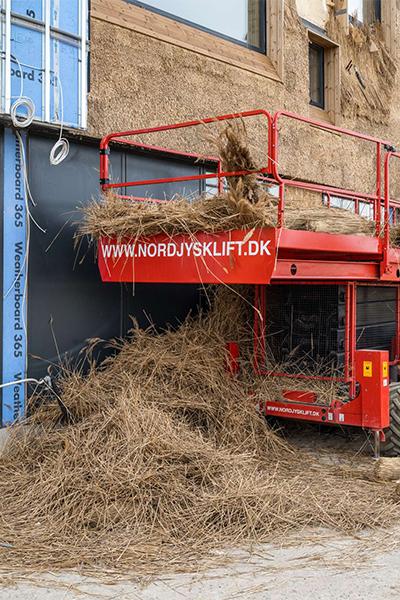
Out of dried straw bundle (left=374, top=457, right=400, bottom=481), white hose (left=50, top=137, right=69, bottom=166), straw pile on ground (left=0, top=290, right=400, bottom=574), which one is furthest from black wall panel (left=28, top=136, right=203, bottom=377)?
dried straw bundle (left=374, top=457, right=400, bottom=481)

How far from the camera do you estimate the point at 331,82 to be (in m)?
12.7

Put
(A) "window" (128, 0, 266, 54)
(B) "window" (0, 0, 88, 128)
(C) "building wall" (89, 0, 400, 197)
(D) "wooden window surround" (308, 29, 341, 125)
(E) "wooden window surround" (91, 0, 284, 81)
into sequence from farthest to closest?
(D) "wooden window surround" (308, 29, 341, 125) → (A) "window" (128, 0, 266, 54) → (E) "wooden window surround" (91, 0, 284, 81) → (C) "building wall" (89, 0, 400, 197) → (B) "window" (0, 0, 88, 128)

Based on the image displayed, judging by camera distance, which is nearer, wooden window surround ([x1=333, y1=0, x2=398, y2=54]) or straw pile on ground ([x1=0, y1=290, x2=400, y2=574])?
straw pile on ground ([x1=0, y1=290, x2=400, y2=574])

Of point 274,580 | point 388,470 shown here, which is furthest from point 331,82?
point 274,580

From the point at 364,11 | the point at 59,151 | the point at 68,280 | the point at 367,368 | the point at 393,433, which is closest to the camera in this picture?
the point at 367,368

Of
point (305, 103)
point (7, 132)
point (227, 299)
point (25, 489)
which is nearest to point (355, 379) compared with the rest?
point (227, 299)

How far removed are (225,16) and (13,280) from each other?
5684mm

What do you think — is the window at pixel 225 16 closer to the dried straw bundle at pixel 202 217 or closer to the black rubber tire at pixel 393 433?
the dried straw bundle at pixel 202 217

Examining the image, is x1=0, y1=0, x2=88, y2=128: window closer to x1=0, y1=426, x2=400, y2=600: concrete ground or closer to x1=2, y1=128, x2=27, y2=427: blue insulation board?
x1=2, y1=128, x2=27, y2=427: blue insulation board

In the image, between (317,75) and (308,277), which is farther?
(317,75)

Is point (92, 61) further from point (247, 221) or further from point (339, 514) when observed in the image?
point (339, 514)

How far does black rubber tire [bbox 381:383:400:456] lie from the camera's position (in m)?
6.87

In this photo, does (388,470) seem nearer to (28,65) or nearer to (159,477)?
(159,477)

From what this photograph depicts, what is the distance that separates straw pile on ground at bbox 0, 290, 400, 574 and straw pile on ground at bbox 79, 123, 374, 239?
1.37m
